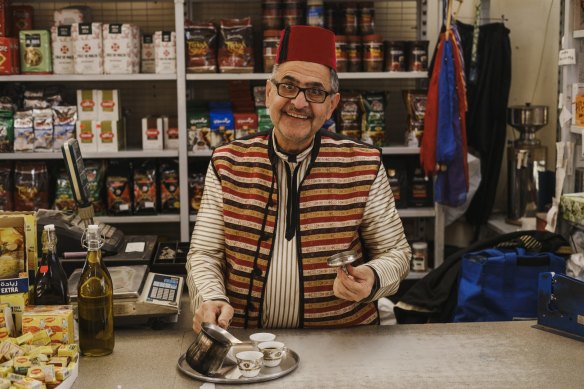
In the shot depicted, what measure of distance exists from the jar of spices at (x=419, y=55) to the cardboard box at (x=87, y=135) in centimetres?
189

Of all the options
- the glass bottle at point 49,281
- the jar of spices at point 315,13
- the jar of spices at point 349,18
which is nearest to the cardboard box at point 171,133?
the jar of spices at point 315,13

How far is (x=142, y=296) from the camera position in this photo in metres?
2.24

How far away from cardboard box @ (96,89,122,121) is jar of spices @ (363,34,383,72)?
1470mm

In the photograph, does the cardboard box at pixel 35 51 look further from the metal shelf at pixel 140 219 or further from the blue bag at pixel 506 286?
the blue bag at pixel 506 286

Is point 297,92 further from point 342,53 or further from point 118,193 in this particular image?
point 118,193

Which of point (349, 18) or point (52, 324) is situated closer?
point (52, 324)

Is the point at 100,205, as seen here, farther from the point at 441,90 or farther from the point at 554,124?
the point at 554,124

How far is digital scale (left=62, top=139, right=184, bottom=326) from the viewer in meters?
2.19

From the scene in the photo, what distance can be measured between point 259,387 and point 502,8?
4211 mm

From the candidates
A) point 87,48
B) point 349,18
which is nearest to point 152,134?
point 87,48

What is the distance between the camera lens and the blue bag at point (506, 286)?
3.40 metres

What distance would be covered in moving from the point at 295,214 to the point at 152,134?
244 centimetres

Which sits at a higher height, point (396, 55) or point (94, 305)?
point (396, 55)

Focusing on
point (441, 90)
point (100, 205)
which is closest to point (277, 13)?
point (441, 90)
